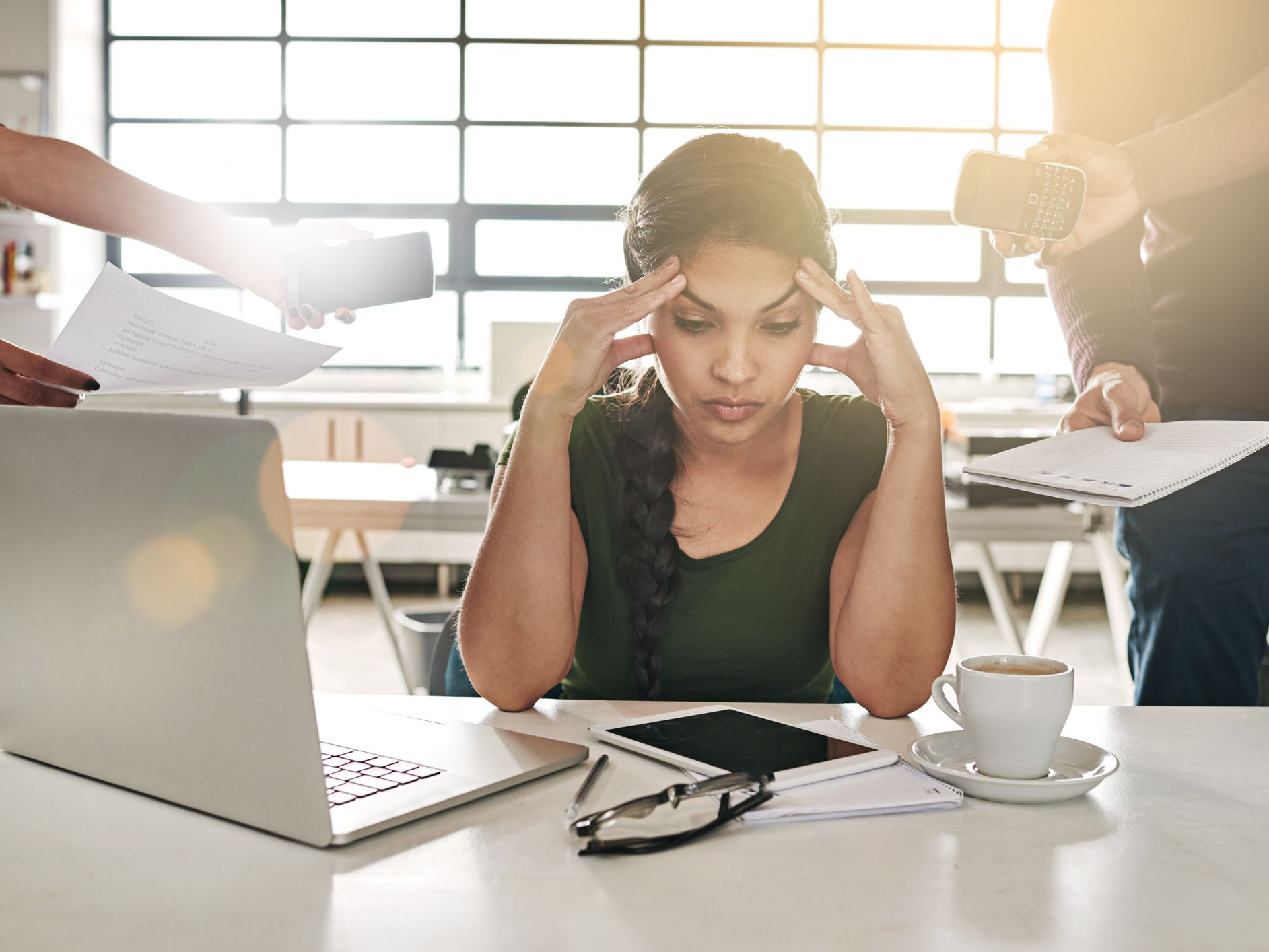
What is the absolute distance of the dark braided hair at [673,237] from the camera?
1.22 meters

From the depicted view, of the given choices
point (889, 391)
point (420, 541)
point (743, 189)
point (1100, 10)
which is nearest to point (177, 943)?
point (889, 391)

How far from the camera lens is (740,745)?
790 millimetres

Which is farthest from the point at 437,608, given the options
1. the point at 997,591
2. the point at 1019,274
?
the point at 1019,274

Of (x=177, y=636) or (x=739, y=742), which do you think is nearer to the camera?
(x=177, y=636)

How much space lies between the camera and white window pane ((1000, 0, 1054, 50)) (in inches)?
219

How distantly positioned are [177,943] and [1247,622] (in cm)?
126

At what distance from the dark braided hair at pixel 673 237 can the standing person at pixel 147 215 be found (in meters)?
0.35

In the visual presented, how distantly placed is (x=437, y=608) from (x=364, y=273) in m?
2.17

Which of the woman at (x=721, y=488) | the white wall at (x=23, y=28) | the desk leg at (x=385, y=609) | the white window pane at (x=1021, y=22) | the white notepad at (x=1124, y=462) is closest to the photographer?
the white notepad at (x=1124, y=462)

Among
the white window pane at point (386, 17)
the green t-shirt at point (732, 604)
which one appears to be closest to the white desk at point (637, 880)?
the green t-shirt at point (732, 604)

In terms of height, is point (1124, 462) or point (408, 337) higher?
point (408, 337)

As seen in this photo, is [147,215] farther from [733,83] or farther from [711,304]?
A: [733,83]

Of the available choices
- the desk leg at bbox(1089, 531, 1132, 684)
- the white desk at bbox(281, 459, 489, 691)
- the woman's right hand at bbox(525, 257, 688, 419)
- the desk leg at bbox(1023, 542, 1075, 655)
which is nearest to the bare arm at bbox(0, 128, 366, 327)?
the woman's right hand at bbox(525, 257, 688, 419)

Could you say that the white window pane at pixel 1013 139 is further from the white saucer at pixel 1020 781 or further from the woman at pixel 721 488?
the white saucer at pixel 1020 781
